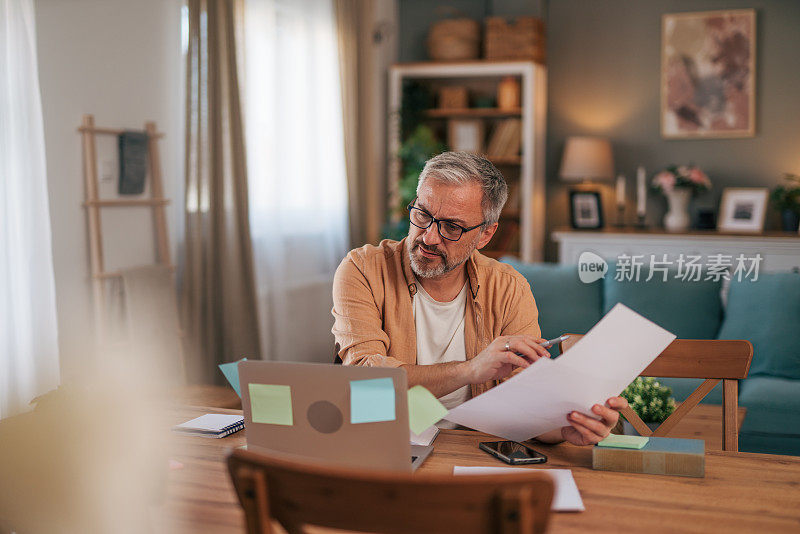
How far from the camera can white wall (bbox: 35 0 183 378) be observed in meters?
2.74

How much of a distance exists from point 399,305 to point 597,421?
23.0 inches

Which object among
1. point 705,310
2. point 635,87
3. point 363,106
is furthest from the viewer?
point 635,87

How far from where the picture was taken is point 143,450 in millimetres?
1063

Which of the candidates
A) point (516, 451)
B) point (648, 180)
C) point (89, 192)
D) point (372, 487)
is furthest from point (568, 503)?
point (648, 180)

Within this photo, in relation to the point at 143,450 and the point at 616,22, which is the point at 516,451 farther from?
the point at 616,22

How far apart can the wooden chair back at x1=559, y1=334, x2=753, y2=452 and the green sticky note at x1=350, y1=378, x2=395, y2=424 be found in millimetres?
655

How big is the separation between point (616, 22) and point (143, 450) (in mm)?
5129

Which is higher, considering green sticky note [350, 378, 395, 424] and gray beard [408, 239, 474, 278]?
gray beard [408, 239, 474, 278]

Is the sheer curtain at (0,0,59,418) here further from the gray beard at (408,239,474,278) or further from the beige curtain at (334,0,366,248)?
the beige curtain at (334,0,366,248)

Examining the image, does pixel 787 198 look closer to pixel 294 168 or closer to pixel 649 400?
pixel 294 168

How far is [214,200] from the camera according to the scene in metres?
3.40

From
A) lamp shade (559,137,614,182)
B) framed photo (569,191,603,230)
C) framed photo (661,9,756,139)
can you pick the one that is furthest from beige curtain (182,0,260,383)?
framed photo (661,9,756,139)

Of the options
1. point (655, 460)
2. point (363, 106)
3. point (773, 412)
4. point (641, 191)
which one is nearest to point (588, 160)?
point (641, 191)

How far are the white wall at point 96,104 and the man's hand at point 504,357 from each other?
75.5 inches
